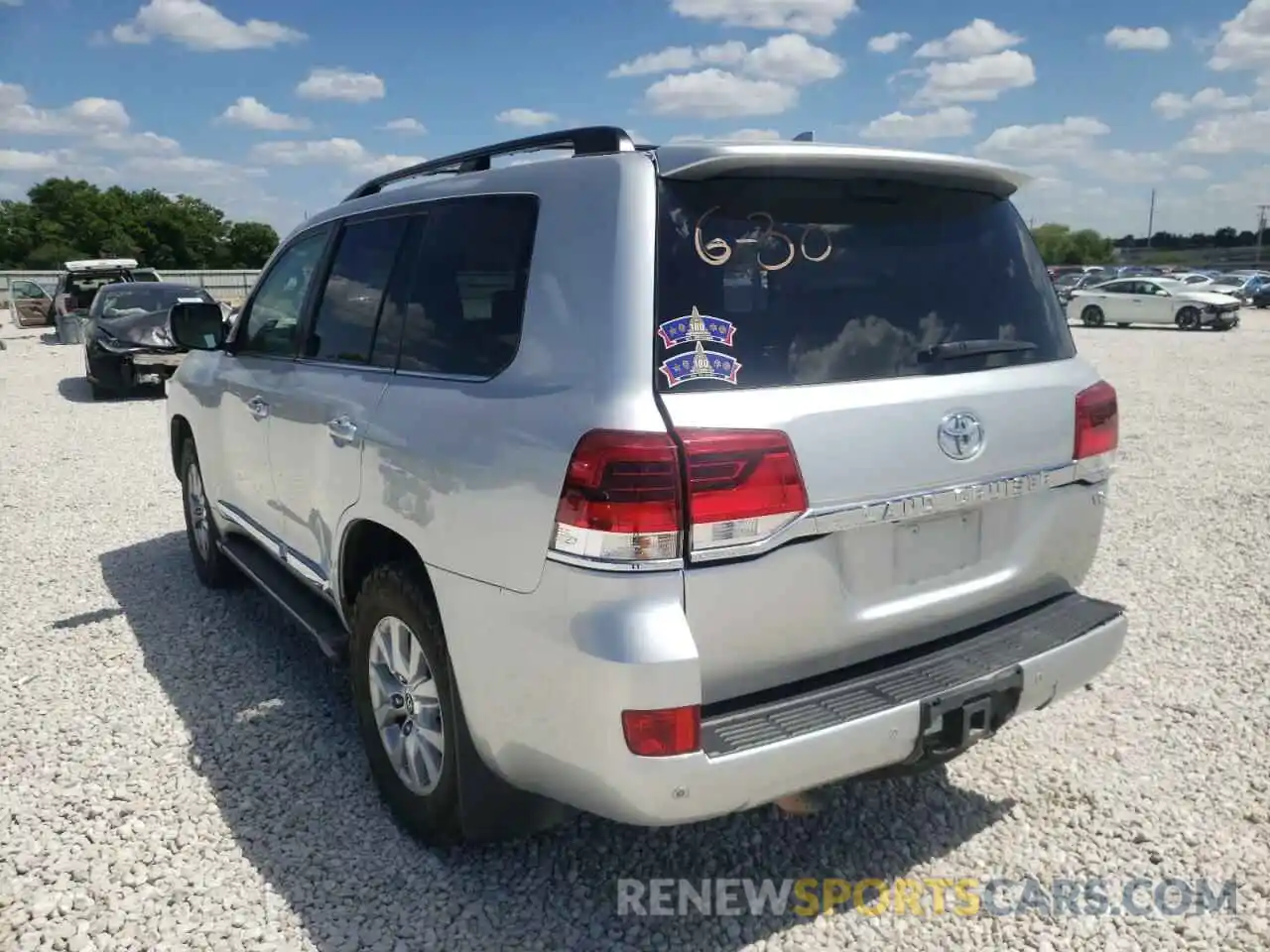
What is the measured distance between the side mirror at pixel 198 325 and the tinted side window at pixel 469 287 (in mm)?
1934

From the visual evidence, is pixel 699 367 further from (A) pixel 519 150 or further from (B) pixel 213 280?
(B) pixel 213 280

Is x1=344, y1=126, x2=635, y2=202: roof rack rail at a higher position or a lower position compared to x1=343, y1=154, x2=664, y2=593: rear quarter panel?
higher

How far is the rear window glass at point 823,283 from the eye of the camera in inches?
88.0

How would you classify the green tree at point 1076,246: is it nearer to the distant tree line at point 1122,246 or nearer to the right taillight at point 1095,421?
the distant tree line at point 1122,246

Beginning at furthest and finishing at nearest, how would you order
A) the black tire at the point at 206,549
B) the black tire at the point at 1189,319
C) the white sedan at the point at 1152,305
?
1. the black tire at the point at 1189,319
2. the white sedan at the point at 1152,305
3. the black tire at the point at 206,549

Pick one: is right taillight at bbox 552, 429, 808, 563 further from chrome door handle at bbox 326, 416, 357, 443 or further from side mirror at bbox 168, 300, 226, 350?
side mirror at bbox 168, 300, 226, 350

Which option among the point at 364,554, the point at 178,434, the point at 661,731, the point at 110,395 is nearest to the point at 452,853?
the point at 364,554

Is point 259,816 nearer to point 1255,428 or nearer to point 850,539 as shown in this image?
point 850,539

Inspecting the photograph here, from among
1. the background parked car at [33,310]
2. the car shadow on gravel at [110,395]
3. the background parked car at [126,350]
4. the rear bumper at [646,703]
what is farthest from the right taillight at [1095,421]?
the background parked car at [33,310]

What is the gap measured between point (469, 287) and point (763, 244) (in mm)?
885

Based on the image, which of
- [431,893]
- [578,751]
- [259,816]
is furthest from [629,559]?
[259,816]

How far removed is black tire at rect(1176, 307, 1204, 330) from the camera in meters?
27.0

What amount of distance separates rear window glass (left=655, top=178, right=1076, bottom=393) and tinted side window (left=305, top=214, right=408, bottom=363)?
1.35m

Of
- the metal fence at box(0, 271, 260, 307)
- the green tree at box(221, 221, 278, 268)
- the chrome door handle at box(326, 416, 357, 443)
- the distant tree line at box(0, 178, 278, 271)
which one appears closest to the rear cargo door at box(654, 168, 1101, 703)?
the chrome door handle at box(326, 416, 357, 443)
